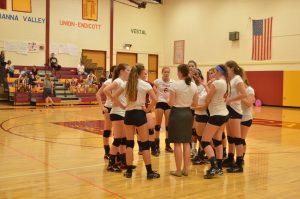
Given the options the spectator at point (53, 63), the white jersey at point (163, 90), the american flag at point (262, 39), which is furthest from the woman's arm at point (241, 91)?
the spectator at point (53, 63)

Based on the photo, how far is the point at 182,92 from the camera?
5477mm

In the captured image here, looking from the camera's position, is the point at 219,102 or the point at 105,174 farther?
Result: the point at 105,174

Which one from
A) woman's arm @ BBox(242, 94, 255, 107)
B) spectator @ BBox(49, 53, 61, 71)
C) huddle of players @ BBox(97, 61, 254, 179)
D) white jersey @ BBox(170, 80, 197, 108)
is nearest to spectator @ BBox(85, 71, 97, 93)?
spectator @ BBox(49, 53, 61, 71)

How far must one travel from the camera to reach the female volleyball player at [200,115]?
624 centimetres

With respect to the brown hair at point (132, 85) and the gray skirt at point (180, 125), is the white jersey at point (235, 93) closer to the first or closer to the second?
the gray skirt at point (180, 125)

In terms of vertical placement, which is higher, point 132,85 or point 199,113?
point 132,85

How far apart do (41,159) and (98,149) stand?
1.41 m

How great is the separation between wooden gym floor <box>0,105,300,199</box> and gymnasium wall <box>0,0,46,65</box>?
13.1m

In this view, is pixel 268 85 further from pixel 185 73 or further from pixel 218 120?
pixel 185 73

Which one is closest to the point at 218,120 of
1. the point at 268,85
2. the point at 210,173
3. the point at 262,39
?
the point at 210,173

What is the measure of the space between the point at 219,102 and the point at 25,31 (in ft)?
62.0

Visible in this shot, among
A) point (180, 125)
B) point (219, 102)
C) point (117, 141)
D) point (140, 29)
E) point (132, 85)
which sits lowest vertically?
point (117, 141)

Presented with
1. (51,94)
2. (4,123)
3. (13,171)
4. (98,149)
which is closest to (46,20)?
(51,94)

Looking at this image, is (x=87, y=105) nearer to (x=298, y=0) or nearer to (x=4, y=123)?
(x=4, y=123)
